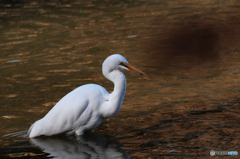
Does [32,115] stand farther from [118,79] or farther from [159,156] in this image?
[159,156]

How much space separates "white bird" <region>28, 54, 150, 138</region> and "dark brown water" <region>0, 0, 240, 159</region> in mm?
219

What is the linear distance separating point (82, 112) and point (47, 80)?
11.0ft

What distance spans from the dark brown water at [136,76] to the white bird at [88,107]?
0.22 metres

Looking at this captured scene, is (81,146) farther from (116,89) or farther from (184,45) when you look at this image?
(184,45)

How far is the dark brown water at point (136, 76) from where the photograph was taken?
518 cm

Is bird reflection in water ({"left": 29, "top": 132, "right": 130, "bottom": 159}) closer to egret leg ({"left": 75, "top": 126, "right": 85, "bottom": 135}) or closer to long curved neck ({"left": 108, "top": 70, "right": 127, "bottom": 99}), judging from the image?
egret leg ({"left": 75, "top": 126, "right": 85, "bottom": 135})

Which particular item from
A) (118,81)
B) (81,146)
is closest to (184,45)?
(118,81)

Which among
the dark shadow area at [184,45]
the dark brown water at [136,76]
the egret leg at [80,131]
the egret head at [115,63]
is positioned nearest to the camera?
the egret head at [115,63]

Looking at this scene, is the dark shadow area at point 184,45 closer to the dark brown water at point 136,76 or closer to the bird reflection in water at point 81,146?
the dark brown water at point 136,76

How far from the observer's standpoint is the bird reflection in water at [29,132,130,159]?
193 inches

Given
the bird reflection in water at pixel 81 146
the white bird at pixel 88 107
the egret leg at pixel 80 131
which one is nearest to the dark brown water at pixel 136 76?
the bird reflection in water at pixel 81 146

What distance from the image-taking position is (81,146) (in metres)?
5.21

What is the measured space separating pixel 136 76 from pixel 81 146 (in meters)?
3.35

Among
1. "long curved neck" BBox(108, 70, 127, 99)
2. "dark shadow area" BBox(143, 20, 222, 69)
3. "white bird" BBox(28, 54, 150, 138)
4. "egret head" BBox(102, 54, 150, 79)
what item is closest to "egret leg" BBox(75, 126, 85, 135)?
"white bird" BBox(28, 54, 150, 138)
